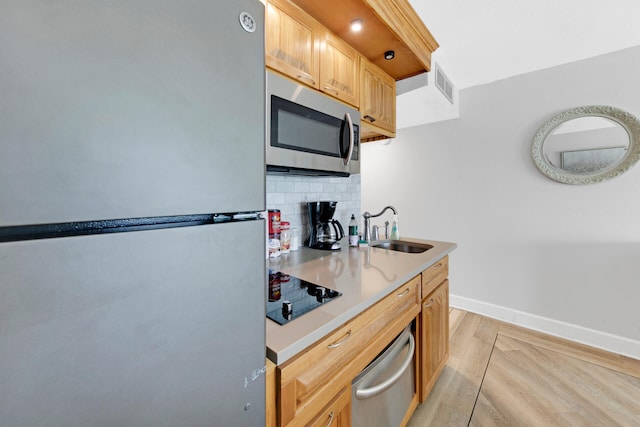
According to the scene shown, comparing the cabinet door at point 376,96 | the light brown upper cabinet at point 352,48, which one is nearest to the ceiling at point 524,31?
the light brown upper cabinet at point 352,48

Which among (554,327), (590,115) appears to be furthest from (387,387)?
(590,115)

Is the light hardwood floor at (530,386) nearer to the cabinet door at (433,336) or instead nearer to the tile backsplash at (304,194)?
the cabinet door at (433,336)

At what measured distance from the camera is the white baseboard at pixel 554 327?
6.81ft

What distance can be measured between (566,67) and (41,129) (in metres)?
3.37

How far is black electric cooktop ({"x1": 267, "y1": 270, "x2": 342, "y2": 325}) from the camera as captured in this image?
77 cm

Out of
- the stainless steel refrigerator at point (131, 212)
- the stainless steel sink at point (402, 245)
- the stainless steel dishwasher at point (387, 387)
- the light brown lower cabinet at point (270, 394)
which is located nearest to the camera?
the stainless steel refrigerator at point (131, 212)

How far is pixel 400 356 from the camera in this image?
4.01 ft

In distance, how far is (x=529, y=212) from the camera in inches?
97.0

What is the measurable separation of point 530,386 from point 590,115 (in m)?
2.19

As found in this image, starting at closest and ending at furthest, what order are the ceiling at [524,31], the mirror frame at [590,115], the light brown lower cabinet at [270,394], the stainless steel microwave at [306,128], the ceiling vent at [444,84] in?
the light brown lower cabinet at [270,394]
the stainless steel microwave at [306,128]
the ceiling at [524,31]
the mirror frame at [590,115]
the ceiling vent at [444,84]

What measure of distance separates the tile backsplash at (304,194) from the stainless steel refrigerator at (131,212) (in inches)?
40.5

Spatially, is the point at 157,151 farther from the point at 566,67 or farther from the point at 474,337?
the point at 566,67

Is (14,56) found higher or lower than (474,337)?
higher

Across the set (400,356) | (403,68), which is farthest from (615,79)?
(400,356)
